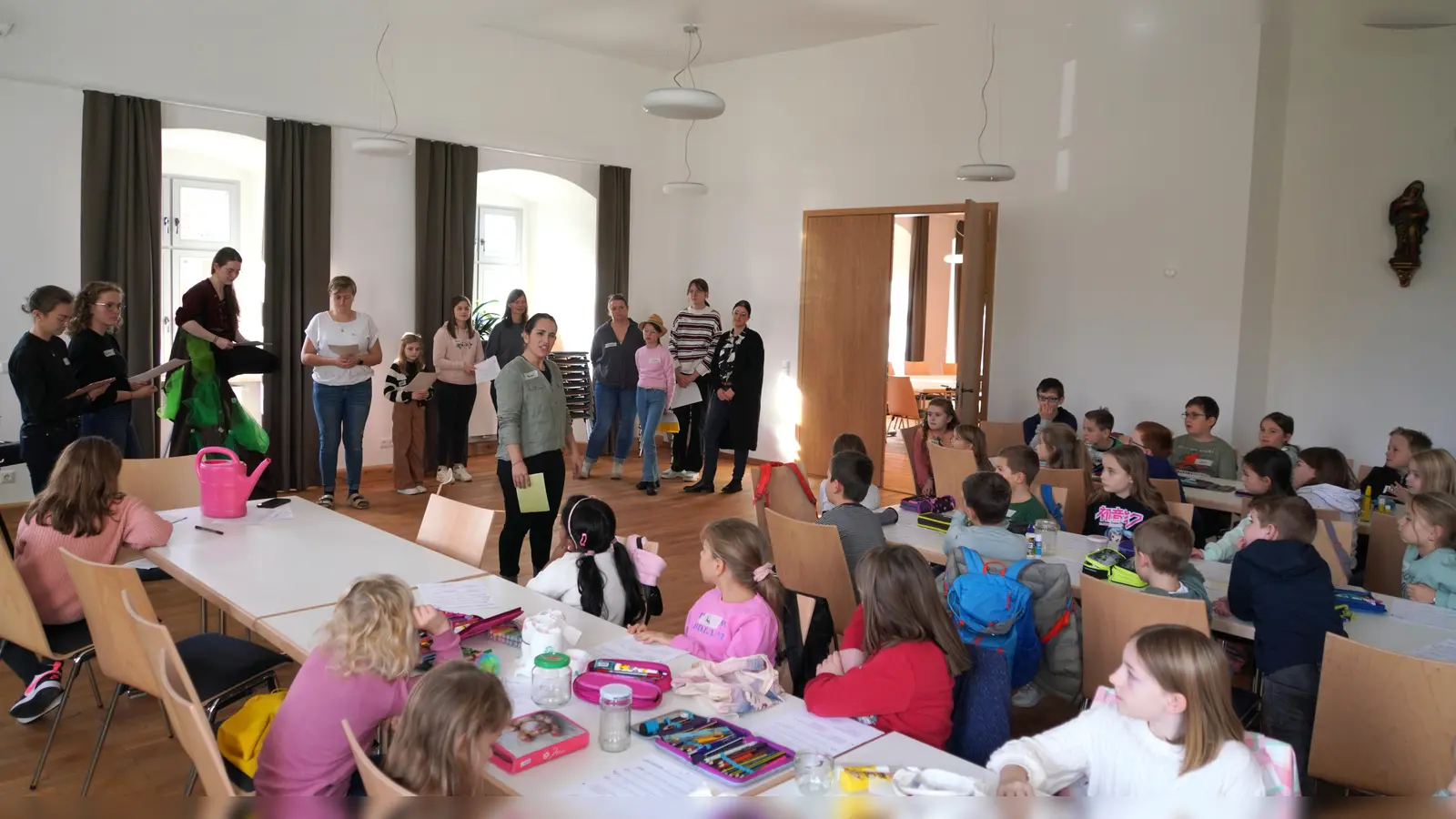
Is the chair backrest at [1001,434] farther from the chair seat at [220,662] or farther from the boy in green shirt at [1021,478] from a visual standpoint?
the chair seat at [220,662]

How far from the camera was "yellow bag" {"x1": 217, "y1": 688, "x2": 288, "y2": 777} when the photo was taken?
7.56 ft

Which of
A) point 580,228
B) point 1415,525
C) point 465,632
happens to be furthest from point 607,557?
Result: point 580,228

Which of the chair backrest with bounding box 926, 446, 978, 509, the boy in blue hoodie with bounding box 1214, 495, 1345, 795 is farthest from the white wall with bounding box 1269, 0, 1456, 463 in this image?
the boy in blue hoodie with bounding box 1214, 495, 1345, 795

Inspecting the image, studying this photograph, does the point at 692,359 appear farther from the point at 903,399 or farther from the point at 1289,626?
the point at 1289,626

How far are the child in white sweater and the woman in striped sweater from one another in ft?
21.7

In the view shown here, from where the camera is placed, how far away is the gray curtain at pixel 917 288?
14.0m

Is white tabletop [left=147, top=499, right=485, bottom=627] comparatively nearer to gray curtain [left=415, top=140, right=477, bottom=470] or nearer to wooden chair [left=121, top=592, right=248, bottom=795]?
wooden chair [left=121, top=592, right=248, bottom=795]

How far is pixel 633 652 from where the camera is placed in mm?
2643

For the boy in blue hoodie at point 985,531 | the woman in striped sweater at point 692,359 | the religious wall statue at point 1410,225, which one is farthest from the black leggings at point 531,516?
the religious wall statue at point 1410,225

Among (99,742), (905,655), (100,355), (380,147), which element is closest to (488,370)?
(100,355)

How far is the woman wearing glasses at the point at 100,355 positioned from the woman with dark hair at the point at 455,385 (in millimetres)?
2785

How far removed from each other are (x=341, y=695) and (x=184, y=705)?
0.32 m

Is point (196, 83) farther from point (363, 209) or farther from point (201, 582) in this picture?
point (201, 582)

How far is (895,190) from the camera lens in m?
8.41
